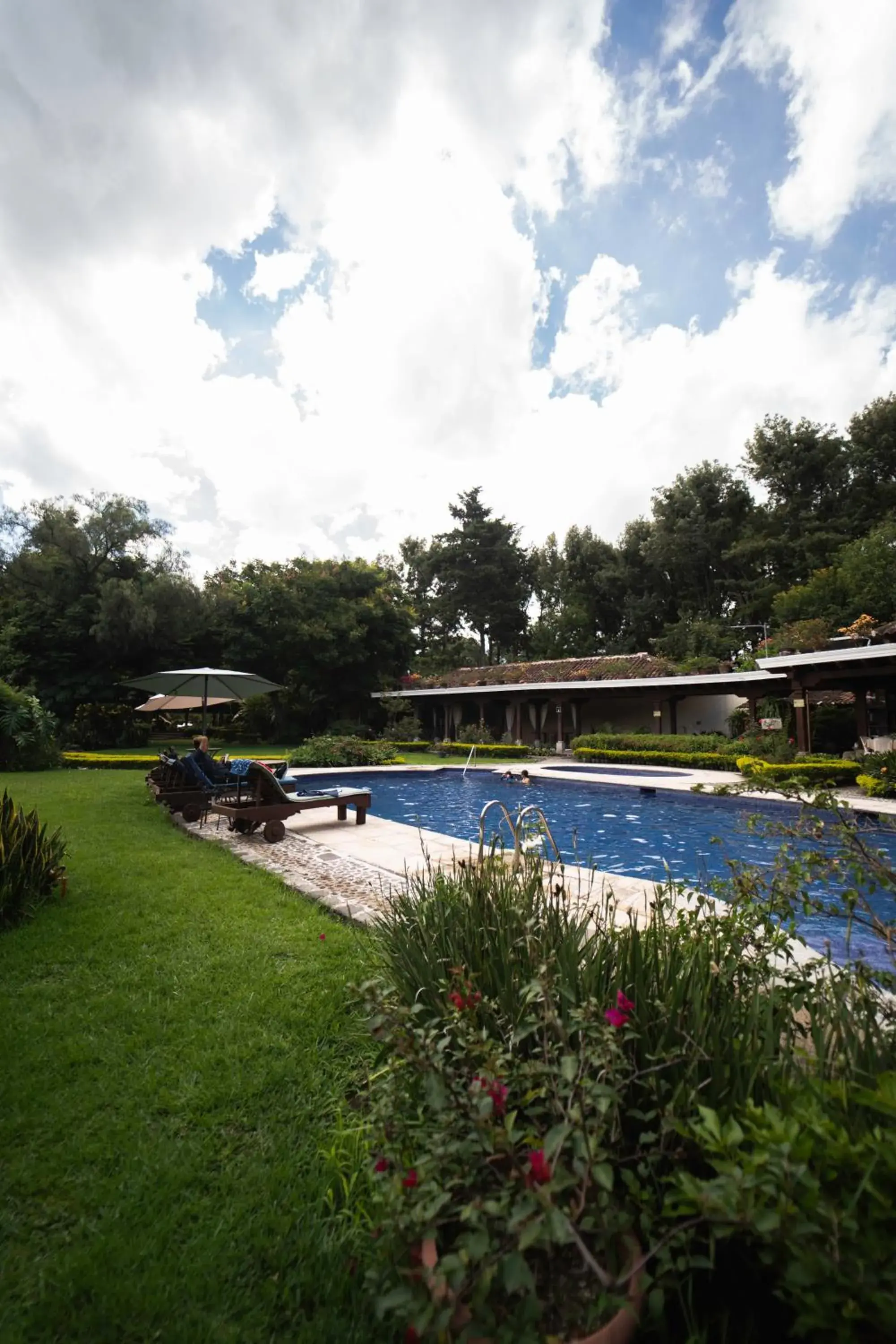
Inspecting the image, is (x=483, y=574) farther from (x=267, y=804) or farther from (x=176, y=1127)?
(x=176, y=1127)

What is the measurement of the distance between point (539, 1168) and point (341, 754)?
17.4 metres

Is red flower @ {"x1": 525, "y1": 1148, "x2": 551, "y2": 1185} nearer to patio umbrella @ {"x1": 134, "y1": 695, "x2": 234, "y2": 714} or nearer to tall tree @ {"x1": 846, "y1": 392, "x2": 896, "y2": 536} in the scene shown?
patio umbrella @ {"x1": 134, "y1": 695, "x2": 234, "y2": 714}

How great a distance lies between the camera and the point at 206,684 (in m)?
10.0

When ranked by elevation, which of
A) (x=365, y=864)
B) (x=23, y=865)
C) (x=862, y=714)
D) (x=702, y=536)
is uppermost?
(x=702, y=536)

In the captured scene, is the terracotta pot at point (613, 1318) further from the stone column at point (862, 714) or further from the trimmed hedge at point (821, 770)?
the stone column at point (862, 714)

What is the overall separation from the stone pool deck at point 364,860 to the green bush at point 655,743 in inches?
258

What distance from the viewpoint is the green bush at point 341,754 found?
1791 centimetres

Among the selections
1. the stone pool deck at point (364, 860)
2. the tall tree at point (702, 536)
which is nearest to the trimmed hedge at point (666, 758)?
the stone pool deck at point (364, 860)

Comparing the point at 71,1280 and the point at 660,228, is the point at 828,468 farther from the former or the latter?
the point at 71,1280

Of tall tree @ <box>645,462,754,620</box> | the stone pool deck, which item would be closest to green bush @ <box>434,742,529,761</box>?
the stone pool deck

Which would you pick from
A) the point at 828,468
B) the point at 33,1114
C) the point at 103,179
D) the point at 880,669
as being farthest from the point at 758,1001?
the point at 828,468

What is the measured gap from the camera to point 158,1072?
2.47 metres

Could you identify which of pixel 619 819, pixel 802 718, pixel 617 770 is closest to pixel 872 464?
pixel 802 718

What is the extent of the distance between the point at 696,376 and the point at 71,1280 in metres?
22.9
